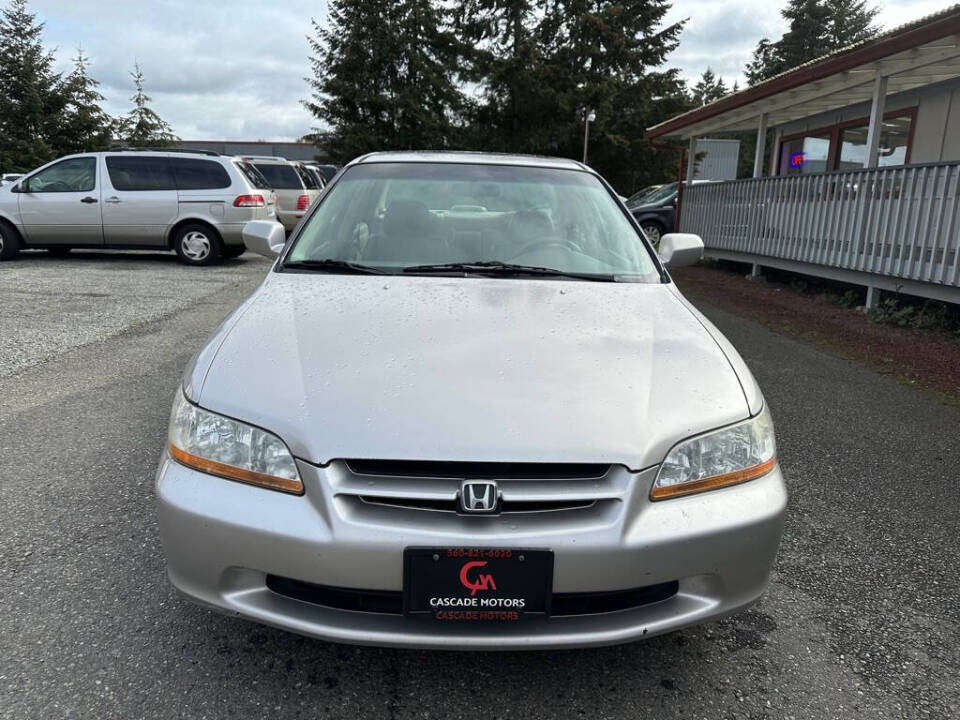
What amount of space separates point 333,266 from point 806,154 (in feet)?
49.8

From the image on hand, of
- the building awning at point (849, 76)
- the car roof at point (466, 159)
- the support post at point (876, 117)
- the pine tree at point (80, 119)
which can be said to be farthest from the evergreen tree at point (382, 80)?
the car roof at point (466, 159)

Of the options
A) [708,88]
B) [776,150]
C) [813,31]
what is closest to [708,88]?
[708,88]

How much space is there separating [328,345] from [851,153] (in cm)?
1465

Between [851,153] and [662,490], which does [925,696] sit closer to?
[662,490]

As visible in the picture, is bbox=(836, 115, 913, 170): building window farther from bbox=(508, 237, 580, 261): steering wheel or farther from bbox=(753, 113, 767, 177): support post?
bbox=(508, 237, 580, 261): steering wheel

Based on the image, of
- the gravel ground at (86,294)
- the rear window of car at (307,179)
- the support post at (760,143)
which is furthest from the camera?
the rear window of car at (307,179)

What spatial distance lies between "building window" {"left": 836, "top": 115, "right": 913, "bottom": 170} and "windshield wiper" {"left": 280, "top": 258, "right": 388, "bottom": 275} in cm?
1044

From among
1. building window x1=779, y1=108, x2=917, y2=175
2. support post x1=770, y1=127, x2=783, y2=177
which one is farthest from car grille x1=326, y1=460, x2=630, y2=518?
support post x1=770, y1=127, x2=783, y2=177

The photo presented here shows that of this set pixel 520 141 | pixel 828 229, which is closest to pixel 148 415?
pixel 828 229

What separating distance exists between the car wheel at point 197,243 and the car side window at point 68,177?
4.87ft

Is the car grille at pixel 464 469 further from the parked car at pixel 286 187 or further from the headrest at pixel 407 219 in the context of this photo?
the parked car at pixel 286 187

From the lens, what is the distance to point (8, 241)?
438 inches

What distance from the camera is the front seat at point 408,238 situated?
9.83ft

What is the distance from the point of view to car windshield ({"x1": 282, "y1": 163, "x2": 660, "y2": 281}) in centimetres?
301
